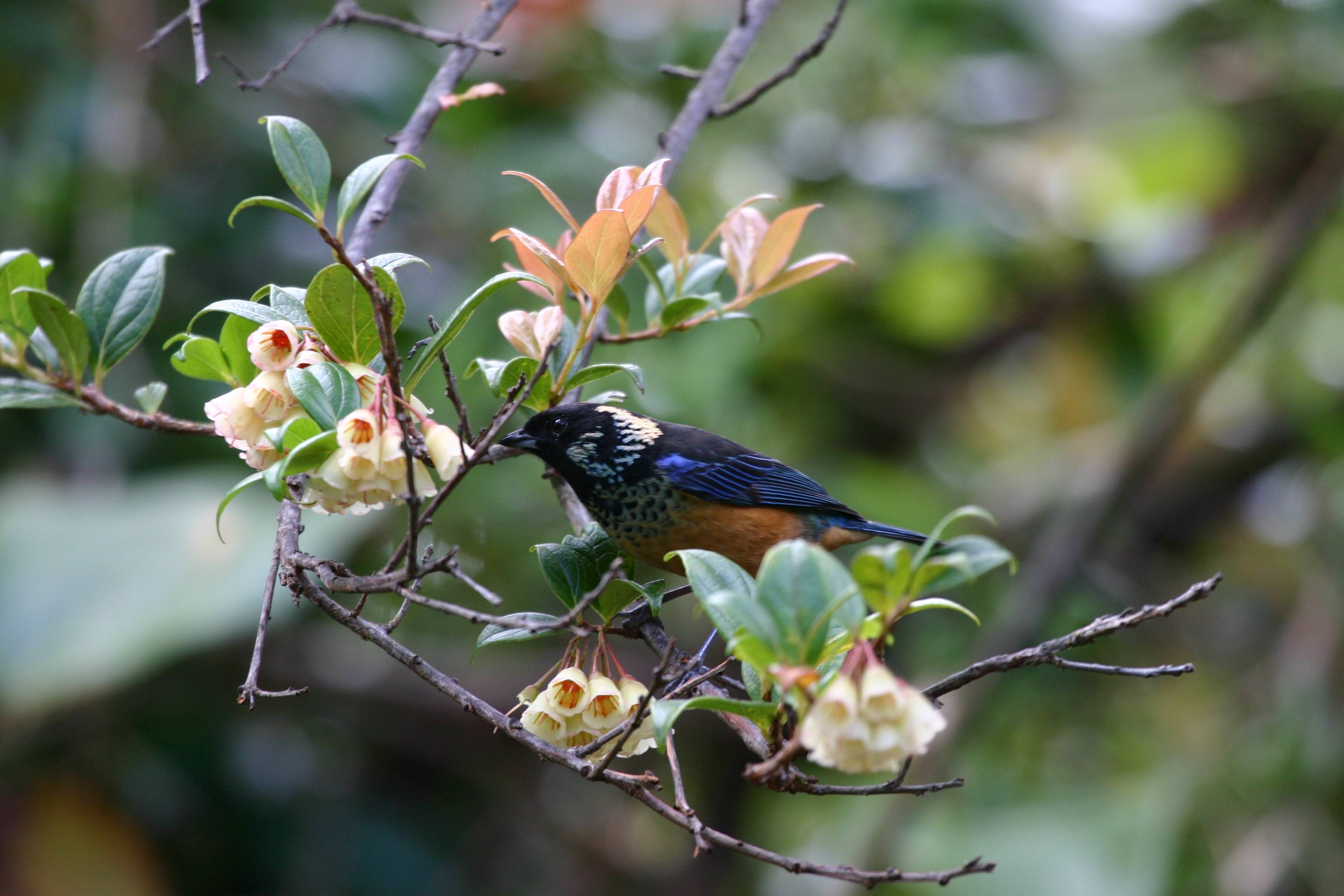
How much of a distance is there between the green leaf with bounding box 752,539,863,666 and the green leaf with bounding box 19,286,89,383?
1.30m

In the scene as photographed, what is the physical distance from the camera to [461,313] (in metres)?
1.74

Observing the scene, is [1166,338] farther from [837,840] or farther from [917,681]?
[837,840]

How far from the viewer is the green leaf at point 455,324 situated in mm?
1707

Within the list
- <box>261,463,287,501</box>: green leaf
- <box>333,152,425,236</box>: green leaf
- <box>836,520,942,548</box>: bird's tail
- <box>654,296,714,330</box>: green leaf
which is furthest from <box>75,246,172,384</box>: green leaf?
<box>836,520,942,548</box>: bird's tail

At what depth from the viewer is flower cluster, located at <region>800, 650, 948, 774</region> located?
1.39 metres

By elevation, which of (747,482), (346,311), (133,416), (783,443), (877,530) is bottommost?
(783,443)

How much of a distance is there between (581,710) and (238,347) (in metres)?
0.85

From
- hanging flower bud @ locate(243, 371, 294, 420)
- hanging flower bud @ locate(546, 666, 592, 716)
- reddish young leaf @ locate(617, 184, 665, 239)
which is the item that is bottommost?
hanging flower bud @ locate(546, 666, 592, 716)

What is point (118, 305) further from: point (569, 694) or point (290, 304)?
point (569, 694)

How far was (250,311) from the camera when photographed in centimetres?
182

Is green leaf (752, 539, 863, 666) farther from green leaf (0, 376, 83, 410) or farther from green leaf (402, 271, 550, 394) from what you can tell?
green leaf (0, 376, 83, 410)

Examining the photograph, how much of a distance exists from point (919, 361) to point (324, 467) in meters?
5.54

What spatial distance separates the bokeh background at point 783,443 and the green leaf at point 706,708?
257 centimetres

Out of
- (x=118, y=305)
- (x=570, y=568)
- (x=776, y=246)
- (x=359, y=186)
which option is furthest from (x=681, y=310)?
(x=118, y=305)
